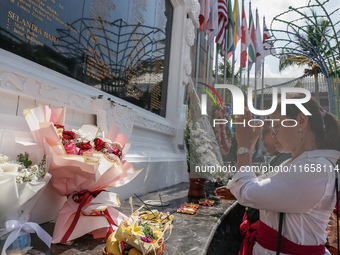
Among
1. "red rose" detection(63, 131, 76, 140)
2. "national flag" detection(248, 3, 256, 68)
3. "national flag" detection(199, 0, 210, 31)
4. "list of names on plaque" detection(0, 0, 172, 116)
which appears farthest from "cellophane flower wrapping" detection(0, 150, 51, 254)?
"national flag" detection(248, 3, 256, 68)

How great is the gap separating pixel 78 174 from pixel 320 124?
4.22ft

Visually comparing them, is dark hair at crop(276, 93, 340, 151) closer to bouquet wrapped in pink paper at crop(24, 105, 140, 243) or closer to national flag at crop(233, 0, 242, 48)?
bouquet wrapped in pink paper at crop(24, 105, 140, 243)

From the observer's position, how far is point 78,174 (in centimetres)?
144

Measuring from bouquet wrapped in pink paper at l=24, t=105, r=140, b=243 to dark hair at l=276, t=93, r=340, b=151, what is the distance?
0.97m

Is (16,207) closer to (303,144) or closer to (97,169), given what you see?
(97,169)

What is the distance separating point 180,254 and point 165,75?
3.59 metres

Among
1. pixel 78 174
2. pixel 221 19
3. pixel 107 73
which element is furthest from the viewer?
pixel 221 19

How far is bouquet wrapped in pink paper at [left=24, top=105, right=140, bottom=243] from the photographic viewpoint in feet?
4.40

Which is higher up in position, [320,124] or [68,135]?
[320,124]

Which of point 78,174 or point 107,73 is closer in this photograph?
point 78,174

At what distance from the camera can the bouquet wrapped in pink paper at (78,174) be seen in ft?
4.40

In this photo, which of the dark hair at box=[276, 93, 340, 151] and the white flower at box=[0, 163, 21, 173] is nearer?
the white flower at box=[0, 163, 21, 173]

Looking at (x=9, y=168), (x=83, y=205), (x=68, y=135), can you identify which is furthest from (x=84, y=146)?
(x=9, y=168)

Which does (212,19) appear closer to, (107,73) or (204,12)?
(204,12)
